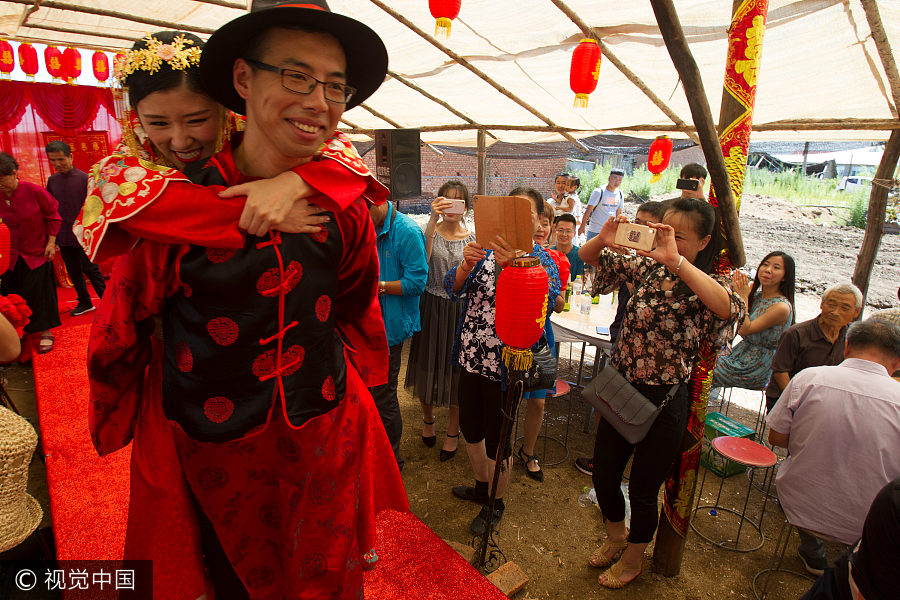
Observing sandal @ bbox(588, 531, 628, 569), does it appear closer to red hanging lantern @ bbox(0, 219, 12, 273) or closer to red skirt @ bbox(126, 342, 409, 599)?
red skirt @ bbox(126, 342, 409, 599)

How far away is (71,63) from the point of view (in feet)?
23.3

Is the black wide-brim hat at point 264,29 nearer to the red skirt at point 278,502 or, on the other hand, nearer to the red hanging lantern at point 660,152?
the red skirt at point 278,502

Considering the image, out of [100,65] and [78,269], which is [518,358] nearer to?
[78,269]

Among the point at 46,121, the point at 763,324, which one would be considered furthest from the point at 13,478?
the point at 46,121

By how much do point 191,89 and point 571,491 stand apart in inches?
134

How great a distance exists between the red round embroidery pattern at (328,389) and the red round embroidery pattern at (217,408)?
210 mm

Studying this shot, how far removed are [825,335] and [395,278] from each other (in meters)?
2.93

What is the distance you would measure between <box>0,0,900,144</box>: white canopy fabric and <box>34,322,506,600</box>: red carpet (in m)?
4.23

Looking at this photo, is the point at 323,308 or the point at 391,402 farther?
the point at 391,402

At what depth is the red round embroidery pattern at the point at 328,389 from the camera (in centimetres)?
119

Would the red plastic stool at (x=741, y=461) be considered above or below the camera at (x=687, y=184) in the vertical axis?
below

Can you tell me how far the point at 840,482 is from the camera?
7.45ft

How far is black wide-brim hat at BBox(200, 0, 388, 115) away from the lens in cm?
95

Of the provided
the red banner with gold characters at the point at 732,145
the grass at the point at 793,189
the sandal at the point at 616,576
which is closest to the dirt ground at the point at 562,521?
the sandal at the point at 616,576
